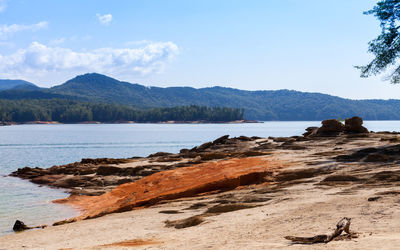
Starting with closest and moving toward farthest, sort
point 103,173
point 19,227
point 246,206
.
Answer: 1. point 246,206
2. point 19,227
3. point 103,173

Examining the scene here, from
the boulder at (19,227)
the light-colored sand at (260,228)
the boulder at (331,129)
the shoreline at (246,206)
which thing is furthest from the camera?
the boulder at (331,129)

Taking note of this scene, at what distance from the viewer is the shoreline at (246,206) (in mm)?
8703

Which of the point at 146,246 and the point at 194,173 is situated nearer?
the point at 146,246

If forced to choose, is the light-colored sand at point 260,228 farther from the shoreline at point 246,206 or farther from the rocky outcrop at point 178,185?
the rocky outcrop at point 178,185

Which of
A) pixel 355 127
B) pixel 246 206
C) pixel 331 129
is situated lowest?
pixel 246 206

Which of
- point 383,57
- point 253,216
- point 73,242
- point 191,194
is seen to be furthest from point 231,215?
point 383,57

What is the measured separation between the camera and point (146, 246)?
8.66m

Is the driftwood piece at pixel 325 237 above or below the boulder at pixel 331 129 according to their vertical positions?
below

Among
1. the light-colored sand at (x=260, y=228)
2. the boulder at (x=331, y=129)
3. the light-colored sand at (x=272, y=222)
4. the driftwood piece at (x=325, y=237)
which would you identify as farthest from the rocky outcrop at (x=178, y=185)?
the boulder at (x=331, y=129)

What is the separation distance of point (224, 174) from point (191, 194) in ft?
8.36

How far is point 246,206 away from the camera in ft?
42.6

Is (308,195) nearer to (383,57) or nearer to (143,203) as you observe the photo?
(143,203)

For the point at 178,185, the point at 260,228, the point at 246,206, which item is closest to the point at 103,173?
the point at 178,185

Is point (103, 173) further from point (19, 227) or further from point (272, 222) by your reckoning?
point (272, 222)
